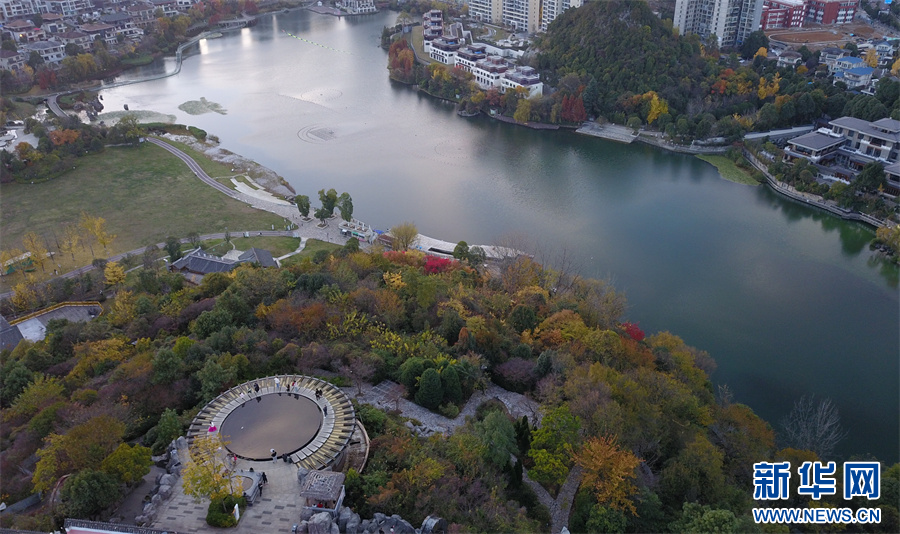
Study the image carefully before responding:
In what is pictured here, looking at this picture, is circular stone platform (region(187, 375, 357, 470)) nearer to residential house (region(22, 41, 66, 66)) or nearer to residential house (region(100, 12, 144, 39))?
residential house (region(22, 41, 66, 66))

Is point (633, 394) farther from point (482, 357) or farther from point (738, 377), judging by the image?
point (738, 377)

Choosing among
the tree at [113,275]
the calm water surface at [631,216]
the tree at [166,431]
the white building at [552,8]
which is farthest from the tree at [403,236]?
the white building at [552,8]

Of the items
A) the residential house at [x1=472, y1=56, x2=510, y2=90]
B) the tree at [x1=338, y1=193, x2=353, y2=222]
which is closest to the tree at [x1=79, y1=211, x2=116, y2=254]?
the tree at [x1=338, y1=193, x2=353, y2=222]

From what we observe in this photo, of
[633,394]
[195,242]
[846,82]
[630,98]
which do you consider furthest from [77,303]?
[846,82]

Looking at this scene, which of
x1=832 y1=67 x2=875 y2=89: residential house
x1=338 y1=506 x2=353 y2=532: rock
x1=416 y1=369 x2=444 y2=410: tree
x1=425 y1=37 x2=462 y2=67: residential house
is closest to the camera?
x1=338 y1=506 x2=353 y2=532: rock

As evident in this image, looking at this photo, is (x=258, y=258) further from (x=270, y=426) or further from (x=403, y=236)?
(x=270, y=426)

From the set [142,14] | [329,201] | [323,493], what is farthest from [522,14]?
[323,493]

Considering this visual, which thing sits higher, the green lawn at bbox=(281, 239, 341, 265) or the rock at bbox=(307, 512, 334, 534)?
the rock at bbox=(307, 512, 334, 534)
